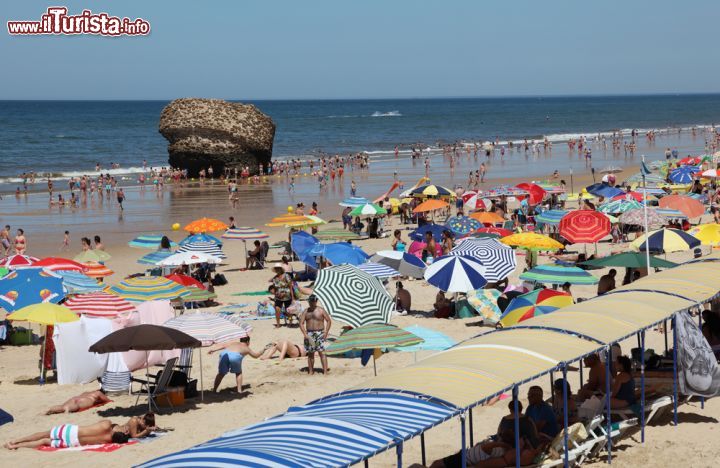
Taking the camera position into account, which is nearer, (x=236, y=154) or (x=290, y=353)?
(x=290, y=353)

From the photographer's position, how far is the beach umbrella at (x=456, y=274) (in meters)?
15.2

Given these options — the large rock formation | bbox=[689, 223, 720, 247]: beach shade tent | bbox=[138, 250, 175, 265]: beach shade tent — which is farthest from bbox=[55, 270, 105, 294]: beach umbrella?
the large rock formation

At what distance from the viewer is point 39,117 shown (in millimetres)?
127188

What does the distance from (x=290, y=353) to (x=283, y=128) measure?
95.0 meters

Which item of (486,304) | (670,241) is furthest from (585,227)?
(486,304)

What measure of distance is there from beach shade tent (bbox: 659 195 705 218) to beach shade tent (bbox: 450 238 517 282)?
5425mm

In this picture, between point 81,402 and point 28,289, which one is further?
point 28,289

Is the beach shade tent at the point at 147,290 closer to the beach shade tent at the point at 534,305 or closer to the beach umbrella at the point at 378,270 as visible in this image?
the beach umbrella at the point at 378,270

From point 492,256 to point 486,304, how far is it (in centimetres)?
103

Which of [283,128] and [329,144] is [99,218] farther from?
[283,128]

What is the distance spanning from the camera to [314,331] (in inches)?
522

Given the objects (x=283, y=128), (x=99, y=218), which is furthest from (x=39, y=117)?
(x=99, y=218)

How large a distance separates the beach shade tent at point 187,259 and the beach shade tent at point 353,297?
563 cm

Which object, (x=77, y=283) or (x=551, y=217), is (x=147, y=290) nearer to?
(x=77, y=283)
